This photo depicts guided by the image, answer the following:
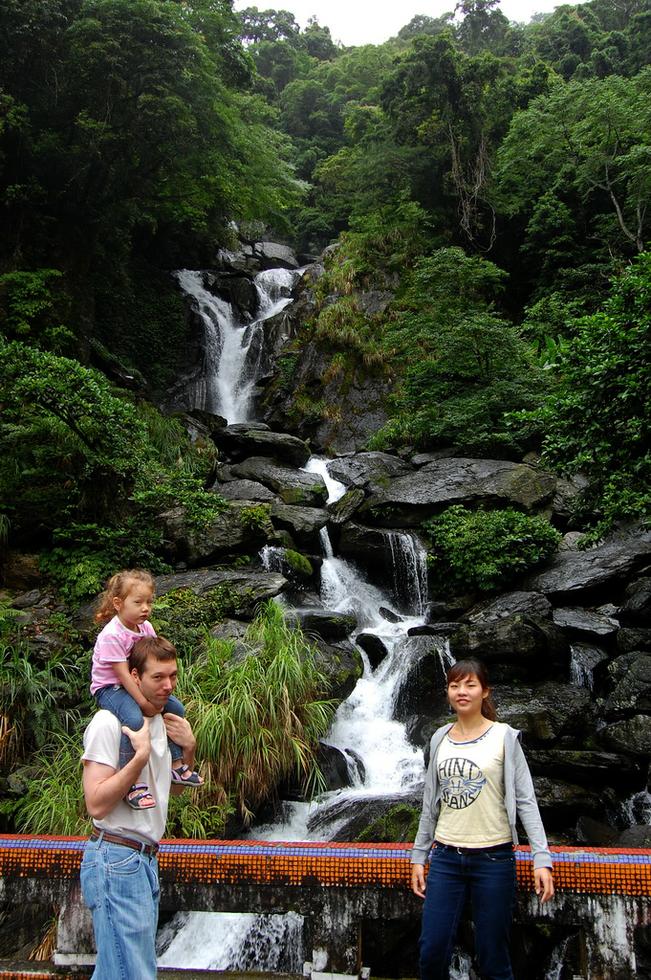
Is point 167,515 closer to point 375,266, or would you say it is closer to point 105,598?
point 105,598

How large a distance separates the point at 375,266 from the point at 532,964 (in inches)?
750

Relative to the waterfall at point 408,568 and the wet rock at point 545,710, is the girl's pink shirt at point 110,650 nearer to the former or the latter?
the wet rock at point 545,710

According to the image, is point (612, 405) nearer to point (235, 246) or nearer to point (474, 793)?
A: point (474, 793)

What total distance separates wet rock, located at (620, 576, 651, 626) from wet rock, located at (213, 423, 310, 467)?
7624 millimetres

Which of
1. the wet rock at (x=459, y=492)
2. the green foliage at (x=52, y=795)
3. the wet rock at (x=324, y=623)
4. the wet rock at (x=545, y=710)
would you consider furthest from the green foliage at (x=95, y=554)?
the wet rock at (x=545, y=710)

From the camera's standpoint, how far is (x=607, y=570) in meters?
9.79

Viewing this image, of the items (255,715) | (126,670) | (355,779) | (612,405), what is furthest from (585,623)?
(126,670)

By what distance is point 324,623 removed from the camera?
29.5 ft

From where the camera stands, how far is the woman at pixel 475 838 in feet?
7.42

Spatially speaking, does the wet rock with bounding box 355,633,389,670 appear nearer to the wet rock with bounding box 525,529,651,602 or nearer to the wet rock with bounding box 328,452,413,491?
the wet rock with bounding box 525,529,651,602

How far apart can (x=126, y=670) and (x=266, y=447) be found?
40.7 ft

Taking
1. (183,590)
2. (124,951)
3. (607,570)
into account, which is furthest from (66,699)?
(607,570)

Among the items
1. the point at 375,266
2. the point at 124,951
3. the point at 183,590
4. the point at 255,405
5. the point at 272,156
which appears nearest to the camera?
the point at 124,951

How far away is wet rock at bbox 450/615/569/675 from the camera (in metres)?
8.33
